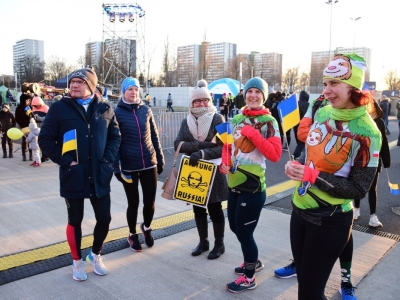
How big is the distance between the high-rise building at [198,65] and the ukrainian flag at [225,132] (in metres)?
47.0

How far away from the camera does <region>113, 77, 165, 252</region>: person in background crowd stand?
12.8ft

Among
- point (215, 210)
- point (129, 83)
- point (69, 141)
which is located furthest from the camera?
point (129, 83)

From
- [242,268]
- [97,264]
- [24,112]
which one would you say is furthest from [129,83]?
[24,112]

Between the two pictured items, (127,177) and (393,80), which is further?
(393,80)

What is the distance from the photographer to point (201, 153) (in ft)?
12.1

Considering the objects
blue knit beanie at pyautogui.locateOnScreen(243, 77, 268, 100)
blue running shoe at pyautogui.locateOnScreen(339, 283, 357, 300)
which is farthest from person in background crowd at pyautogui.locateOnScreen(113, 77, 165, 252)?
blue running shoe at pyautogui.locateOnScreen(339, 283, 357, 300)

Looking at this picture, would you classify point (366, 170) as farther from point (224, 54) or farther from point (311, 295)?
point (224, 54)

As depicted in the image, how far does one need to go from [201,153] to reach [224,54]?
92.7 metres

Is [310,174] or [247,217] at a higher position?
[310,174]

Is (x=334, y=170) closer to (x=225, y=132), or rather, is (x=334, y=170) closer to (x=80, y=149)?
(x=225, y=132)

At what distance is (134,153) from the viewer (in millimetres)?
3895

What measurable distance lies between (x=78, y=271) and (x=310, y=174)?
8.01ft

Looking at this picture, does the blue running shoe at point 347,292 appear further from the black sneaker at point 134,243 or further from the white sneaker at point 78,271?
the white sneaker at point 78,271

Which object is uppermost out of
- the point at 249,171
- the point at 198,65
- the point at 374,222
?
the point at 198,65
